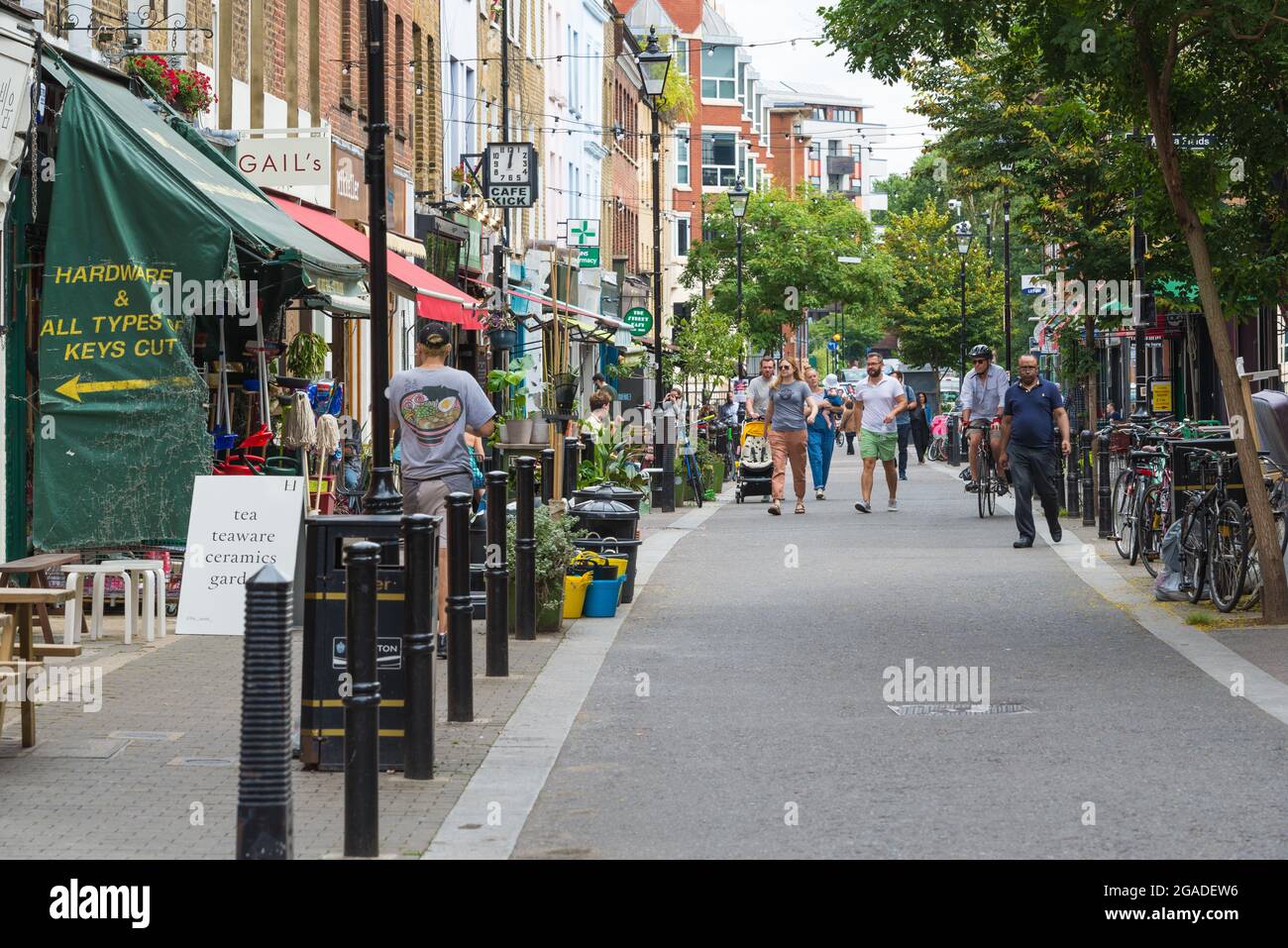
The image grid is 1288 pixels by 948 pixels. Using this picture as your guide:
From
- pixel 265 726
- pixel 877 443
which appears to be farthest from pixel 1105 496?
pixel 265 726

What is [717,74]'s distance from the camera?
101 m

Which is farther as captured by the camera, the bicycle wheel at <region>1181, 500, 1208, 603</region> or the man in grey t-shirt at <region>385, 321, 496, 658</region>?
the bicycle wheel at <region>1181, 500, 1208, 603</region>

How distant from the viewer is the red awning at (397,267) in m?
20.3

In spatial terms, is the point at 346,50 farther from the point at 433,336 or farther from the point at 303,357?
the point at 433,336

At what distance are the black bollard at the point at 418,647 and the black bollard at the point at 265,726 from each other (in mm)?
2178

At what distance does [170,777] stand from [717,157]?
9138cm

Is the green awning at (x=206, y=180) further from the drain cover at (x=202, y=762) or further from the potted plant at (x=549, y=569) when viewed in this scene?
the drain cover at (x=202, y=762)

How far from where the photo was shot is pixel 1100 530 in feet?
68.5

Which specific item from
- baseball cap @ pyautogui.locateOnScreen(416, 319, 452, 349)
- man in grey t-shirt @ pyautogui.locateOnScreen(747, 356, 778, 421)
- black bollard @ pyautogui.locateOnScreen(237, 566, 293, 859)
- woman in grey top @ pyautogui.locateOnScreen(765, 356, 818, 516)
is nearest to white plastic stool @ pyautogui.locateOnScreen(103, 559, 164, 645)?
baseball cap @ pyautogui.locateOnScreen(416, 319, 452, 349)

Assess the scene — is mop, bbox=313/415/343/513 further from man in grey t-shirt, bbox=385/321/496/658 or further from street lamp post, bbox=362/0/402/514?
street lamp post, bbox=362/0/402/514

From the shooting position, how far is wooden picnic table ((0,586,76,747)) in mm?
8766

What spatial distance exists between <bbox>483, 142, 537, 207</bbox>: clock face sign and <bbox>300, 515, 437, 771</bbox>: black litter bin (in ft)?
83.4

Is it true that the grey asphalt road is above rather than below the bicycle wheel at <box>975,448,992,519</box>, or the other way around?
below
